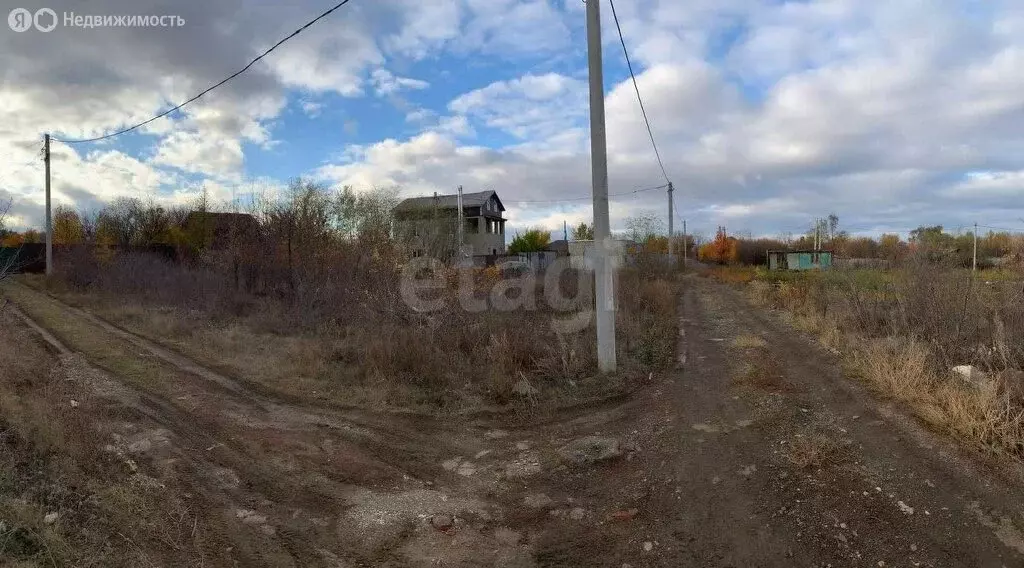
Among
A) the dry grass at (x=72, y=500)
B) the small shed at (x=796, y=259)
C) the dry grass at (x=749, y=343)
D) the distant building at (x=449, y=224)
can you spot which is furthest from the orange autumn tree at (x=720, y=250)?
the dry grass at (x=72, y=500)

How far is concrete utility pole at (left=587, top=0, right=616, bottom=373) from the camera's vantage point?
279 inches

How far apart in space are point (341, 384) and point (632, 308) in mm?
7586

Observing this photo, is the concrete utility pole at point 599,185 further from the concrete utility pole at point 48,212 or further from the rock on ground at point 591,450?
the concrete utility pole at point 48,212

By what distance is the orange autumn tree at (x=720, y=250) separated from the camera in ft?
175

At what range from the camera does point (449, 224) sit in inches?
1036

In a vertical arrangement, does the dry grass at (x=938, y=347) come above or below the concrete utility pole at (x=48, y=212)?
below

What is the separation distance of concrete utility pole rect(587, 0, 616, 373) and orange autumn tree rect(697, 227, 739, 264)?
4824cm

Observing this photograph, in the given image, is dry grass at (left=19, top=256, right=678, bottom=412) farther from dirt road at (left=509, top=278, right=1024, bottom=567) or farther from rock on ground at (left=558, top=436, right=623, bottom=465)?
dirt road at (left=509, top=278, right=1024, bottom=567)

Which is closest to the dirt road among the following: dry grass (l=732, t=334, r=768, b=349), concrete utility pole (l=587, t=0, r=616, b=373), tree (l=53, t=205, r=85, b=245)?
concrete utility pole (l=587, t=0, r=616, b=373)

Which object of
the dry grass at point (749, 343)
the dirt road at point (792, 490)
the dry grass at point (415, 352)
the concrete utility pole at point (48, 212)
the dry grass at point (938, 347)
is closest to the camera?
the dirt road at point (792, 490)

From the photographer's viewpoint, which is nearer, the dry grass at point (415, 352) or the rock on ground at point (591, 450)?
the rock on ground at point (591, 450)

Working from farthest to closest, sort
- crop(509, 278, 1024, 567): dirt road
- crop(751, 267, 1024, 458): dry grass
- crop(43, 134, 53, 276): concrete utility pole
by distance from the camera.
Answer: crop(43, 134, 53, 276): concrete utility pole → crop(751, 267, 1024, 458): dry grass → crop(509, 278, 1024, 567): dirt road

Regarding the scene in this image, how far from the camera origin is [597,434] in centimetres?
536

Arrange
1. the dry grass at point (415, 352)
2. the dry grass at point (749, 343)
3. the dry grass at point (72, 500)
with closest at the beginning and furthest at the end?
the dry grass at point (72, 500), the dry grass at point (415, 352), the dry grass at point (749, 343)
